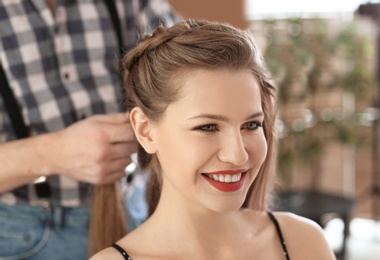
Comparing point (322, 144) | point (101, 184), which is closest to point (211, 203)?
point (101, 184)

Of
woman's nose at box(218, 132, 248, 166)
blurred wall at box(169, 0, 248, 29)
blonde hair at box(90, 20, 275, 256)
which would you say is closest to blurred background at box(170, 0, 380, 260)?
blurred wall at box(169, 0, 248, 29)

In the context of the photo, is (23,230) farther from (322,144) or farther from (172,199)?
(322,144)

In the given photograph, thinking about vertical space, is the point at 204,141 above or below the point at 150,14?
below

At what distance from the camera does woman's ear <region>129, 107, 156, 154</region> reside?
128cm

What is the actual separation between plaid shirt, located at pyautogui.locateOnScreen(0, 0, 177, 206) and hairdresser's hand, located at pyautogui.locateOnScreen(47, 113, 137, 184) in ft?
0.57

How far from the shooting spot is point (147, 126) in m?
1.29

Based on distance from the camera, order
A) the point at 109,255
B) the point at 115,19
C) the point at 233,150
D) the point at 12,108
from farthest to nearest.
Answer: the point at 115,19, the point at 12,108, the point at 109,255, the point at 233,150

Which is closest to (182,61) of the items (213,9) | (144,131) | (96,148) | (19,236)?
(144,131)

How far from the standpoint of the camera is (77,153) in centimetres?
138

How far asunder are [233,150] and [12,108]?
619 millimetres

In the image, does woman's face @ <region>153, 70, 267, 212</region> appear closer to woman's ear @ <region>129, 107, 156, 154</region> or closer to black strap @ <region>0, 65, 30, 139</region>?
woman's ear @ <region>129, 107, 156, 154</region>

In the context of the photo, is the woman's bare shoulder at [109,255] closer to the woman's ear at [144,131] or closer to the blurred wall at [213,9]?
the woman's ear at [144,131]

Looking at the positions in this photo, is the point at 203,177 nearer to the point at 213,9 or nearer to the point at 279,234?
the point at 279,234

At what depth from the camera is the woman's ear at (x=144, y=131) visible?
1284 millimetres
